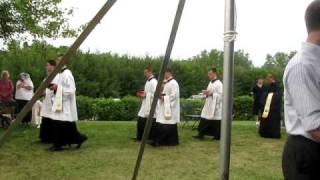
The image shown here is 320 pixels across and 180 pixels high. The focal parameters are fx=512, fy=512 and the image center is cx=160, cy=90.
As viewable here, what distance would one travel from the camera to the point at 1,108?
1486 centimetres

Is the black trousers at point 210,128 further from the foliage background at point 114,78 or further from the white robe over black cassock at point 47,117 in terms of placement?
the foliage background at point 114,78

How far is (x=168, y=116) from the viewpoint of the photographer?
1159 cm

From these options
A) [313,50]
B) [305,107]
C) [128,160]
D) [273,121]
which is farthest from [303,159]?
[273,121]

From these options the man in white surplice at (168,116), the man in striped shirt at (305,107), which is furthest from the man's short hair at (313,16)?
the man in white surplice at (168,116)

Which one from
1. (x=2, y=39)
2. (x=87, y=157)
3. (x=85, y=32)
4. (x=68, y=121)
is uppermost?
(x=2, y=39)

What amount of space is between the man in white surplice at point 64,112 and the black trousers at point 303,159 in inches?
315

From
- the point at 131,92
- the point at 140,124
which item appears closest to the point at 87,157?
the point at 140,124

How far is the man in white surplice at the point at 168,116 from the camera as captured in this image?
37.8 feet

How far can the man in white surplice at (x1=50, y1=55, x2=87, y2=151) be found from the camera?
10.3m

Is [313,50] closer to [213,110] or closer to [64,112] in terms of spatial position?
[64,112]

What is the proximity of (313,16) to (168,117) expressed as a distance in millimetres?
8906

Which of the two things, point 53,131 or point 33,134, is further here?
point 33,134

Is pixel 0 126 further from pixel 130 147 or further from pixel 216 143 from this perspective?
pixel 216 143

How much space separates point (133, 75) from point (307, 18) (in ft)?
83.9
